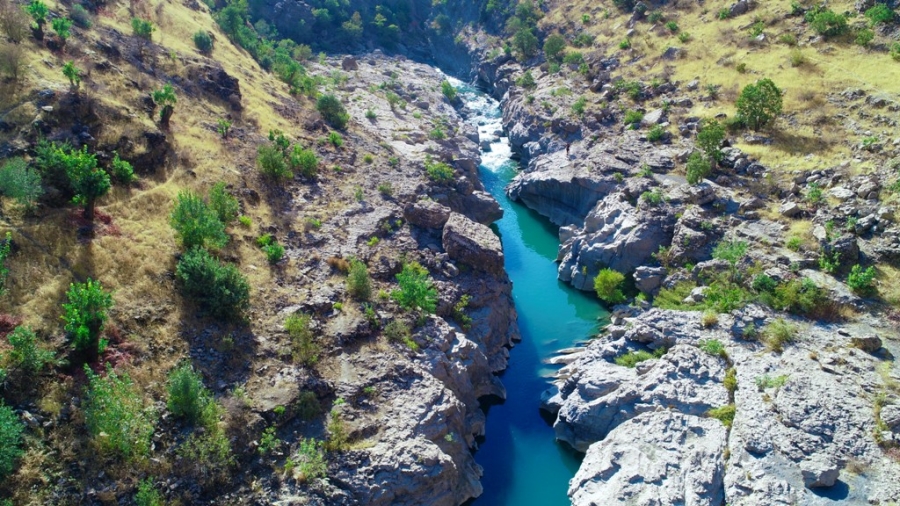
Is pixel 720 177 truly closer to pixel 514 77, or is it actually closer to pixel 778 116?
pixel 778 116

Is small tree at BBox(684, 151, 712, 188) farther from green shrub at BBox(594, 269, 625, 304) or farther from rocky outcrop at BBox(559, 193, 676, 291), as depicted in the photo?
green shrub at BBox(594, 269, 625, 304)

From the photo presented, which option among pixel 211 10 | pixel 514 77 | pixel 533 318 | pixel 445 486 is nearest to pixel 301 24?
pixel 211 10

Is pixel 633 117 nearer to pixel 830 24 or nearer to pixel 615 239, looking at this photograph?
pixel 615 239

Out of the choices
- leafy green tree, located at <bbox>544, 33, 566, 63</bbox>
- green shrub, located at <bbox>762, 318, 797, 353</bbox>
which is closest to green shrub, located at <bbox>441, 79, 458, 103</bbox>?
leafy green tree, located at <bbox>544, 33, 566, 63</bbox>

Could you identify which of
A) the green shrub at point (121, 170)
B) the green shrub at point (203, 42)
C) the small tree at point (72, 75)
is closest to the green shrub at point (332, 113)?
the green shrub at point (203, 42)

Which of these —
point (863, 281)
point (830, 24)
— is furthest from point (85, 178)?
point (830, 24)

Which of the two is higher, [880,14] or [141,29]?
[880,14]
